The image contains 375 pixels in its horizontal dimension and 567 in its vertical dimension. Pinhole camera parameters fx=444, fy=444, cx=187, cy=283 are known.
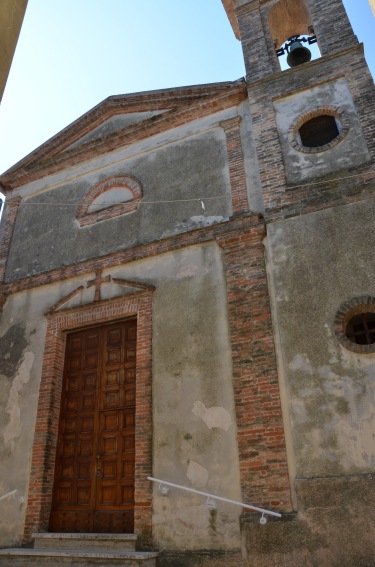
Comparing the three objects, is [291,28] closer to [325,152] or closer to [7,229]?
[325,152]

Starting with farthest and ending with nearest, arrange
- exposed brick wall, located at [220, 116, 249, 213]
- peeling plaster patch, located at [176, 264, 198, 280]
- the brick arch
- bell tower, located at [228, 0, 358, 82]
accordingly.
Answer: the brick arch < bell tower, located at [228, 0, 358, 82] < exposed brick wall, located at [220, 116, 249, 213] < peeling plaster patch, located at [176, 264, 198, 280]

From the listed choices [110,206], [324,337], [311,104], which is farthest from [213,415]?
[311,104]

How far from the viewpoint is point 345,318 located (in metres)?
6.05

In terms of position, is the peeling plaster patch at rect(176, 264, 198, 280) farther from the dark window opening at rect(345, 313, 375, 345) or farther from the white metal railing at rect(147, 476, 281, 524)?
the white metal railing at rect(147, 476, 281, 524)

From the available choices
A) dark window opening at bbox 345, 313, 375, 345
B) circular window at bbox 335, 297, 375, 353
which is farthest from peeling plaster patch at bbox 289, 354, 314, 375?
dark window opening at bbox 345, 313, 375, 345

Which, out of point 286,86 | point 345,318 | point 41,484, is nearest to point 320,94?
point 286,86

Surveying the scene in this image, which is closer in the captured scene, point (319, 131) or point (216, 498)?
point (216, 498)

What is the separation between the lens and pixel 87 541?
6328 mm

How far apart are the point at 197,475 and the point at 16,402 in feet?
12.2

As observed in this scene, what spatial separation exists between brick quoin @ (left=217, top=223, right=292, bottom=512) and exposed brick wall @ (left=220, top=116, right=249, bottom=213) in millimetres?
695

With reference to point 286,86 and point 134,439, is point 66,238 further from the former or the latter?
point 286,86

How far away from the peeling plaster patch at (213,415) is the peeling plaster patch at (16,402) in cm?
336

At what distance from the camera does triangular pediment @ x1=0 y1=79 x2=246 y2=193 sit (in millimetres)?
9000

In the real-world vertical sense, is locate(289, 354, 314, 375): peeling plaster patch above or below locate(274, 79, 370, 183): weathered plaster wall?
below
